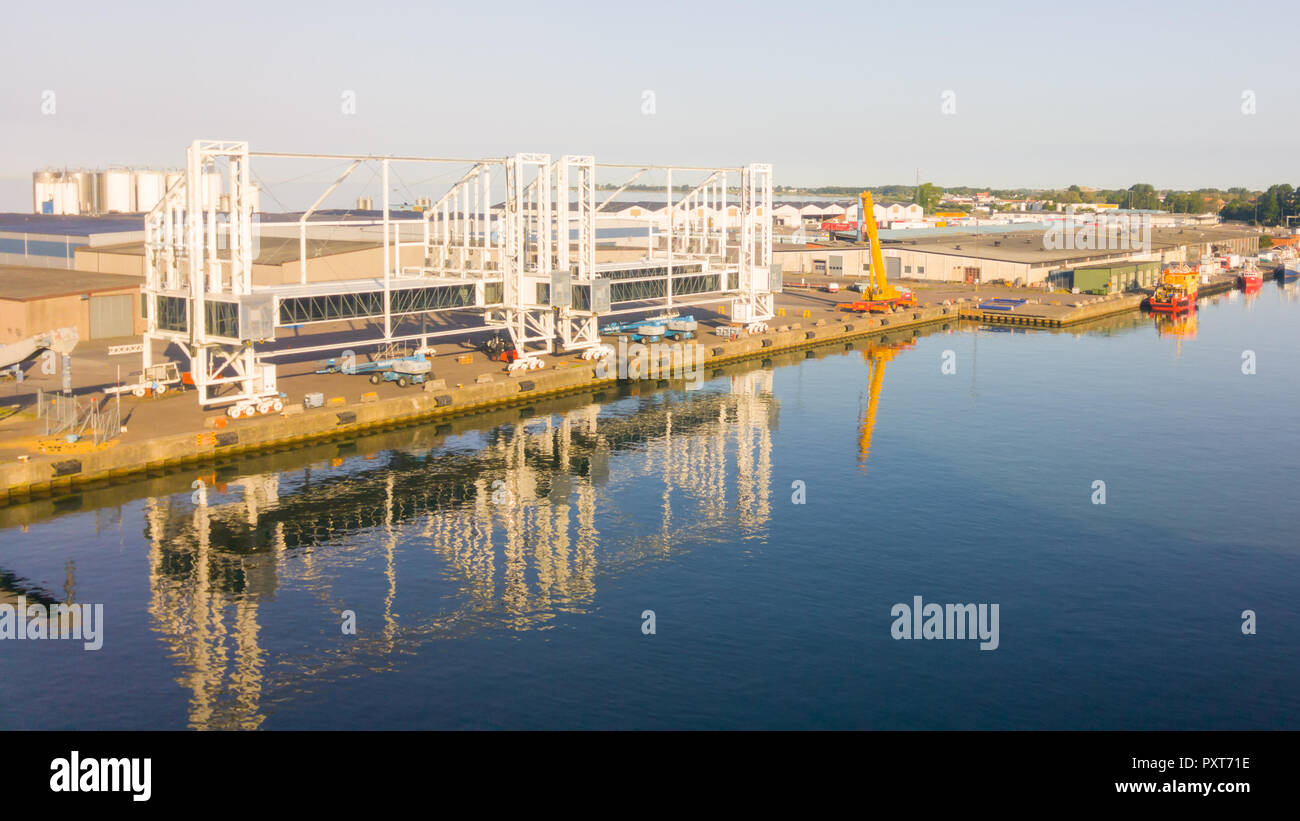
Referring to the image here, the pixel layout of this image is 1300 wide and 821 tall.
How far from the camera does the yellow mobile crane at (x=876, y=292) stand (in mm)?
133750

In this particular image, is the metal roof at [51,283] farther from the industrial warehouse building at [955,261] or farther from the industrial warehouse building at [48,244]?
the industrial warehouse building at [955,261]

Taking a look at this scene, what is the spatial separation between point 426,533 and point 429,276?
42.3 metres

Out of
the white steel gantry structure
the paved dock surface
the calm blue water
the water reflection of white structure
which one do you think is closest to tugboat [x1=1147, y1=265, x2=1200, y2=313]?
the paved dock surface

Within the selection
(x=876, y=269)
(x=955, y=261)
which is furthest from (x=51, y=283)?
(x=955, y=261)

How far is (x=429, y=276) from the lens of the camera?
93.1m

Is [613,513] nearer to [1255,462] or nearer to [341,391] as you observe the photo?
[341,391]

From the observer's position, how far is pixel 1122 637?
43312 millimetres

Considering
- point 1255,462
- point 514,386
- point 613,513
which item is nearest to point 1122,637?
point 613,513

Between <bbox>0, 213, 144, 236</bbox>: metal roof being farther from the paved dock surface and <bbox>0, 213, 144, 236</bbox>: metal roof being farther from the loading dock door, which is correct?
the paved dock surface

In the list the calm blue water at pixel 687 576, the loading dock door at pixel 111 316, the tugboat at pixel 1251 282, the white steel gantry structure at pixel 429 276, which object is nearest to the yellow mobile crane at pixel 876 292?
the white steel gantry structure at pixel 429 276

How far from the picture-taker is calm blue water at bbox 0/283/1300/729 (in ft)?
124

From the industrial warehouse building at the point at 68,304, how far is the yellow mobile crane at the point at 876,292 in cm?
7698

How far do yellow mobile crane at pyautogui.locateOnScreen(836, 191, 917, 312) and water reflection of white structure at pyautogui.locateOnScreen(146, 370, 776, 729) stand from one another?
5948 centimetres
